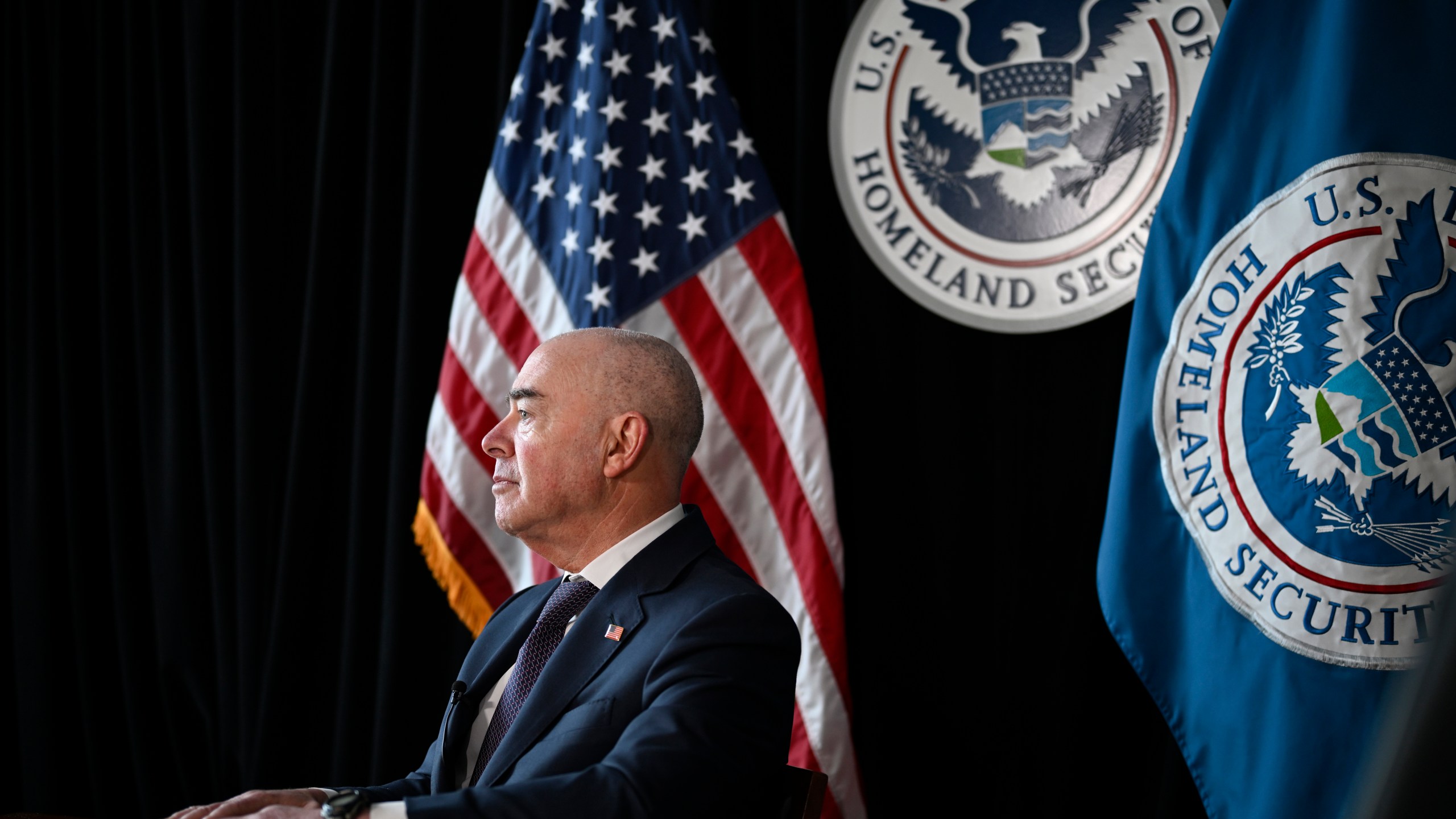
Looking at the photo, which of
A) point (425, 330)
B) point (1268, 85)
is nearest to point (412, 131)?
point (425, 330)

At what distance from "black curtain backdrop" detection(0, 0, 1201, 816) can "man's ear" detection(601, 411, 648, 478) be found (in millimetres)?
1269

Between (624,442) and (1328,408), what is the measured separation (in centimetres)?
125

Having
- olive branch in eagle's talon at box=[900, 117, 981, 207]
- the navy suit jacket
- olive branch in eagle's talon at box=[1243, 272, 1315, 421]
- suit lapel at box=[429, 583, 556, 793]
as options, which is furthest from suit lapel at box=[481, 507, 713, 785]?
olive branch in eagle's talon at box=[900, 117, 981, 207]

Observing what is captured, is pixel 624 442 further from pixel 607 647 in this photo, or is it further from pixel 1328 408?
pixel 1328 408

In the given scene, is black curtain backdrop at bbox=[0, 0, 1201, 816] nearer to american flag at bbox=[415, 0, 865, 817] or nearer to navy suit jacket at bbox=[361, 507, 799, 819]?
american flag at bbox=[415, 0, 865, 817]

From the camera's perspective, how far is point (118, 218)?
358cm

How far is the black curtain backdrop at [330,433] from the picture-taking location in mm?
2738

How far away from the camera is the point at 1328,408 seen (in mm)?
1970

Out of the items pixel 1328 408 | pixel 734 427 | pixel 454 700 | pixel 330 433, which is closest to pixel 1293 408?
pixel 1328 408

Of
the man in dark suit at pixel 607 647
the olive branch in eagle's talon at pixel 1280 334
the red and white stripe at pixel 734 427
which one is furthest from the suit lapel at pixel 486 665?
the olive branch in eagle's talon at pixel 1280 334

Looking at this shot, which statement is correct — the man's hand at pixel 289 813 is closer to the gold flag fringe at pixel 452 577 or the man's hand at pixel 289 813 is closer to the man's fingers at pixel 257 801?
the man's fingers at pixel 257 801

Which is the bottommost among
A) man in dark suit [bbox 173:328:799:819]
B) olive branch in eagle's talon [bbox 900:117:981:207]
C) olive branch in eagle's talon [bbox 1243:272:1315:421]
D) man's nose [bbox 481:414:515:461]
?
man in dark suit [bbox 173:328:799:819]

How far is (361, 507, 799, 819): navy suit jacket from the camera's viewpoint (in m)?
1.26

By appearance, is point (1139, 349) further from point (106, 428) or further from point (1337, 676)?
point (106, 428)
